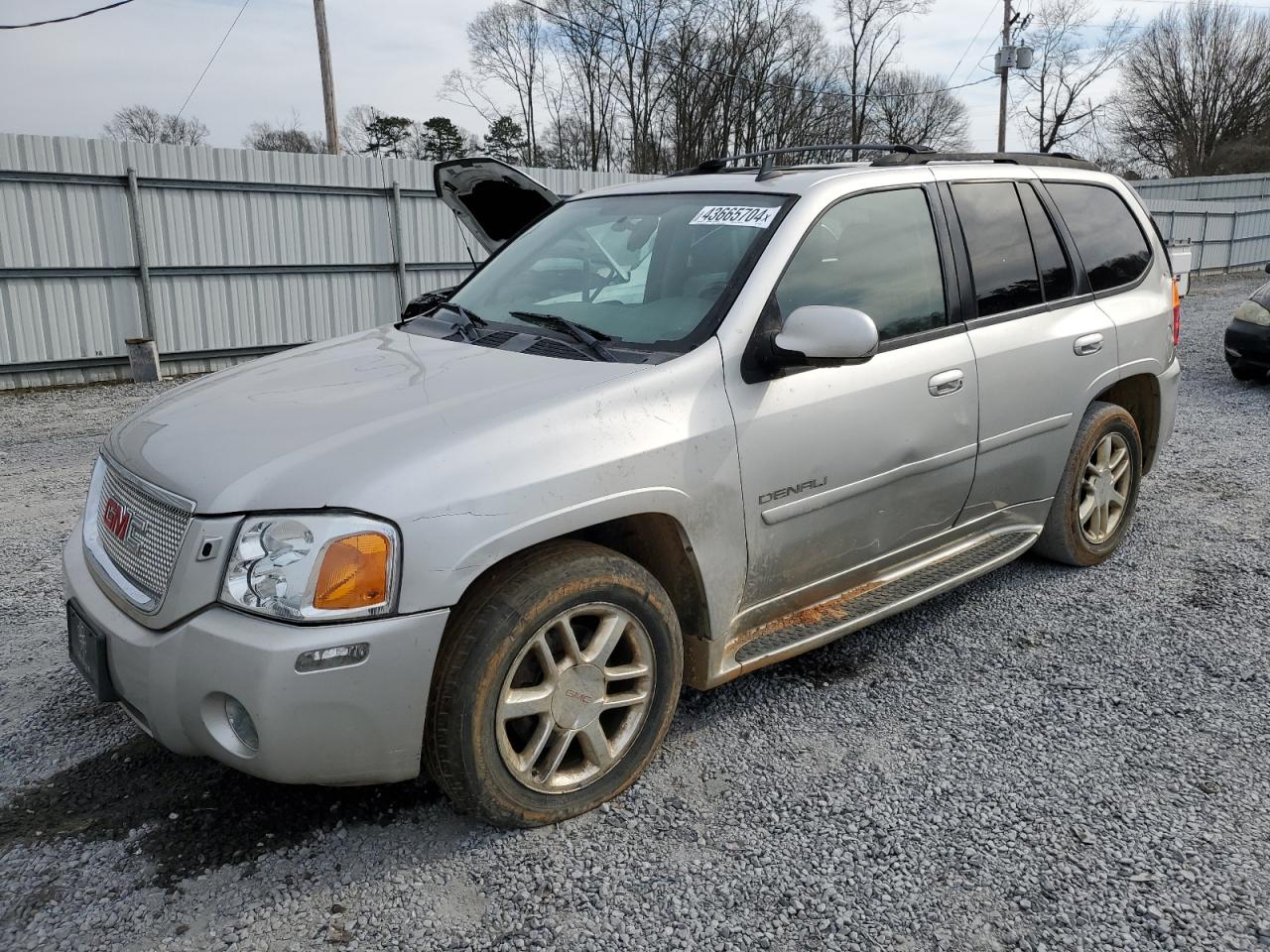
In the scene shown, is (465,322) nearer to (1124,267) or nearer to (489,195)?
(489,195)

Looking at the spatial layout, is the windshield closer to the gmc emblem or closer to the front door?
the front door

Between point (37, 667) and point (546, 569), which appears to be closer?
point (546, 569)

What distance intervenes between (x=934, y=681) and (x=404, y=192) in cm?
1170

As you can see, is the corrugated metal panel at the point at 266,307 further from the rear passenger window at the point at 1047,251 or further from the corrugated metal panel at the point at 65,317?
the rear passenger window at the point at 1047,251

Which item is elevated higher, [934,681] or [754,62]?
[754,62]

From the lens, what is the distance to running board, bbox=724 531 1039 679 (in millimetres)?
3100

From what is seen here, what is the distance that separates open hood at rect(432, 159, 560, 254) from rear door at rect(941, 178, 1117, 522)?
282 cm

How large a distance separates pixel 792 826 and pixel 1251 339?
29.5 ft

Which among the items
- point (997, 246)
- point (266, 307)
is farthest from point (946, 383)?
point (266, 307)

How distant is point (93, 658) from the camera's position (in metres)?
2.55

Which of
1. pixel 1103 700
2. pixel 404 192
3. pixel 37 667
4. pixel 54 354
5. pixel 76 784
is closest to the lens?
pixel 76 784

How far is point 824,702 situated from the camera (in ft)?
11.1

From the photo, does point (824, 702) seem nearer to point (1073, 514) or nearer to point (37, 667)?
point (1073, 514)

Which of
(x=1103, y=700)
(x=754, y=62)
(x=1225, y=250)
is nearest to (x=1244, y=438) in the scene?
(x=1103, y=700)
